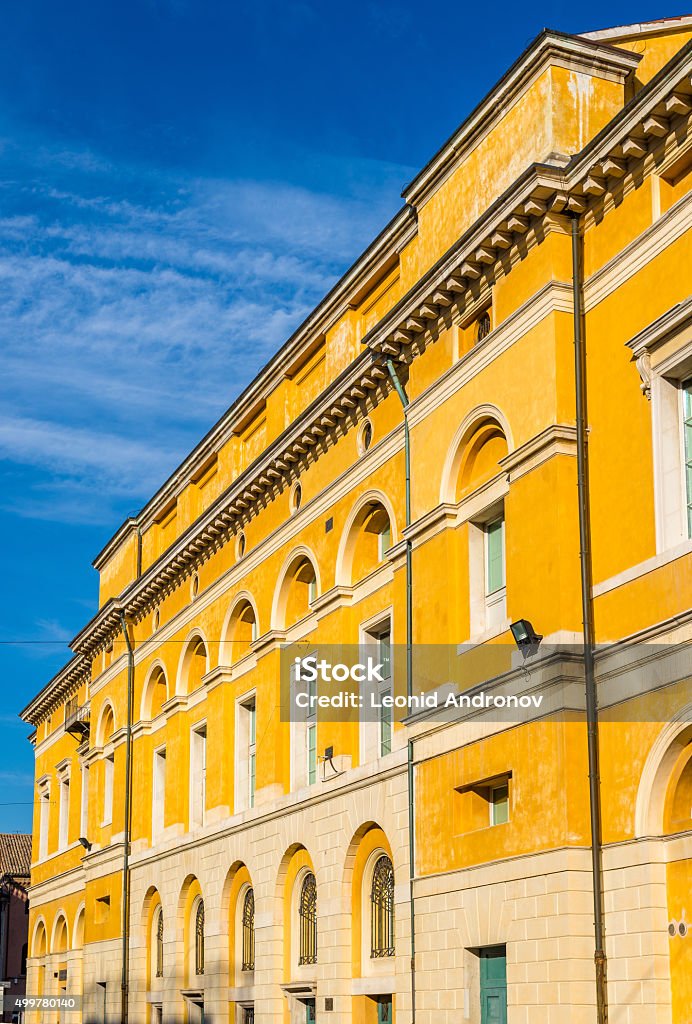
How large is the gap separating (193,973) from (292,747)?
6678 mm

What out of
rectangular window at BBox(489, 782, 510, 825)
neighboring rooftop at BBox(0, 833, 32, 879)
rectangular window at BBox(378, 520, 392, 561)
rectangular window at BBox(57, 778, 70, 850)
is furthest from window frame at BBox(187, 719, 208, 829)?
neighboring rooftop at BBox(0, 833, 32, 879)

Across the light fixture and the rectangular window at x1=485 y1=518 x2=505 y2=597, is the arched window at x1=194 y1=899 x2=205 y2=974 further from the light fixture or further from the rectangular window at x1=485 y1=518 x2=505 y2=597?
the light fixture

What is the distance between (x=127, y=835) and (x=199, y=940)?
5072 millimetres

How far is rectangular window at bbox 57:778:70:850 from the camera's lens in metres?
44.2

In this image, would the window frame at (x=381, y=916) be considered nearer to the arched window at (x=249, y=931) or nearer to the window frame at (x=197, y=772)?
the arched window at (x=249, y=931)

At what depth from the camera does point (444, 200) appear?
2108 centimetres

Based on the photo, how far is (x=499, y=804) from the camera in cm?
1903

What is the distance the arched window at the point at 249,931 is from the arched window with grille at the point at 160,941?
16.0 ft

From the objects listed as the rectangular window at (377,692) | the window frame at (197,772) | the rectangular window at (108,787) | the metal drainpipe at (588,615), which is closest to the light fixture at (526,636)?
the metal drainpipe at (588,615)

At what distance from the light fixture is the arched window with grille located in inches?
669

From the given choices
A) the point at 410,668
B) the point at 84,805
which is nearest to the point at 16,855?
the point at 84,805

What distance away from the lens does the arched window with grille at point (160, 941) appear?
3225 cm

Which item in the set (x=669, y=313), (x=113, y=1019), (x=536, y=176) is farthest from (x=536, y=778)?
(x=113, y=1019)

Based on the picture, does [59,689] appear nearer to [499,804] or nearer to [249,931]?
[249,931]
